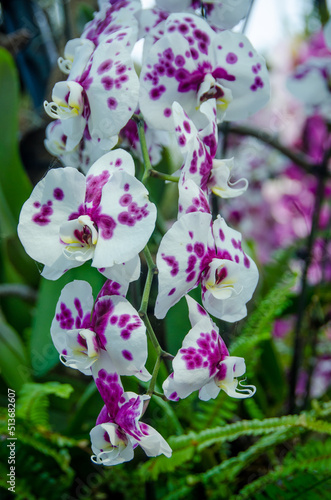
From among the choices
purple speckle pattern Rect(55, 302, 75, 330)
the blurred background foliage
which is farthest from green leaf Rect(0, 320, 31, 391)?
purple speckle pattern Rect(55, 302, 75, 330)

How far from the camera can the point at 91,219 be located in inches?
12.9

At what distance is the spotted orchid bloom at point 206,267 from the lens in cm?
31

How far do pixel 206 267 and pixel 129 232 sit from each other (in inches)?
2.3

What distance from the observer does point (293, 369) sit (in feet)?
2.28

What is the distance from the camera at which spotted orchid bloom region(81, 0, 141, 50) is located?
0.37 meters

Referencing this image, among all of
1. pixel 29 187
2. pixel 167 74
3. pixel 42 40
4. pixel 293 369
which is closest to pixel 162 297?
pixel 167 74

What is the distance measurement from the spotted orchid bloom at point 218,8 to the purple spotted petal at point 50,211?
0.20m

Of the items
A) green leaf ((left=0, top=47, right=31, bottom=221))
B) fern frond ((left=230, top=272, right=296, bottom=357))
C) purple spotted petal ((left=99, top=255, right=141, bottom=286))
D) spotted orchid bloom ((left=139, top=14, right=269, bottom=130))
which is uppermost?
spotted orchid bloom ((left=139, top=14, right=269, bottom=130))

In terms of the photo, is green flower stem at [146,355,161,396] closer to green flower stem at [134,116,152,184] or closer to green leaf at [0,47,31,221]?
green flower stem at [134,116,152,184]

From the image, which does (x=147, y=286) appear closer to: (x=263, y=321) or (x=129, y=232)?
(x=129, y=232)

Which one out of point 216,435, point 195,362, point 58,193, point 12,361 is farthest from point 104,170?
point 12,361

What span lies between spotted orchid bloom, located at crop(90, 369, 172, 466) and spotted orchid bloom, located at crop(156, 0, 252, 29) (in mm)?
306

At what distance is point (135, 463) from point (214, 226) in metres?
0.31

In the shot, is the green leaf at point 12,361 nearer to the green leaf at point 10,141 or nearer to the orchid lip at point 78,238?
the green leaf at point 10,141
